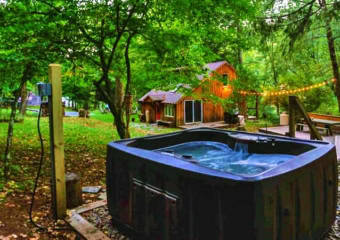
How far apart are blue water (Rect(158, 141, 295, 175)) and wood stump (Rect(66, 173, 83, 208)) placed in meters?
1.16

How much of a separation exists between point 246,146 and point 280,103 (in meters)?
12.2

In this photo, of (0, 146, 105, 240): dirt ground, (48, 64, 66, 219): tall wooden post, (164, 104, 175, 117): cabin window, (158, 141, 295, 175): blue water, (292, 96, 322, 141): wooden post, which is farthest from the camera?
(164, 104, 175, 117): cabin window

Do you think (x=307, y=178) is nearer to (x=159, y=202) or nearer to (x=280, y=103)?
(x=159, y=202)

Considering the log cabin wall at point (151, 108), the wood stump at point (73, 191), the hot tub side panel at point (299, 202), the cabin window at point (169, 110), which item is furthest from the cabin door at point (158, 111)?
the hot tub side panel at point (299, 202)

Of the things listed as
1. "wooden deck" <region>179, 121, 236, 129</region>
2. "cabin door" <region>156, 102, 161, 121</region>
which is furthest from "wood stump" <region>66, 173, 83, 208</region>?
"cabin door" <region>156, 102, 161, 121</region>

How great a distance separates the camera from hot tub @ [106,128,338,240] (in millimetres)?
1864

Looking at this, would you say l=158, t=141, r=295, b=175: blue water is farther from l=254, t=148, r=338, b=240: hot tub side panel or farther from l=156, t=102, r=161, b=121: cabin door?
l=156, t=102, r=161, b=121: cabin door

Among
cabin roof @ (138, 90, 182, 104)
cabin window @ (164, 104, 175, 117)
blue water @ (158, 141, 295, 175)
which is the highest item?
cabin roof @ (138, 90, 182, 104)

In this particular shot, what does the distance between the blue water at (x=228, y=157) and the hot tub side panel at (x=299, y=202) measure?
749mm

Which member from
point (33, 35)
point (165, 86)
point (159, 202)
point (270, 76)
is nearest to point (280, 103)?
point (270, 76)

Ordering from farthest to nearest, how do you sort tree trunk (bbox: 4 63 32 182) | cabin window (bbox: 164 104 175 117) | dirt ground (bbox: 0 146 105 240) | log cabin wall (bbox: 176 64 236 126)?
1. cabin window (bbox: 164 104 175 117)
2. log cabin wall (bbox: 176 64 236 126)
3. tree trunk (bbox: 4 63 32 182)
4. dirt ground (bbox: 0 146 105 240)

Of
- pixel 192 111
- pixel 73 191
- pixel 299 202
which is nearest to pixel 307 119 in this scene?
pixel 299 202

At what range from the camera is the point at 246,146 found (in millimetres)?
3832

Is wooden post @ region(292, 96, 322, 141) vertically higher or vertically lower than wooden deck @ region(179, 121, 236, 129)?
higher
